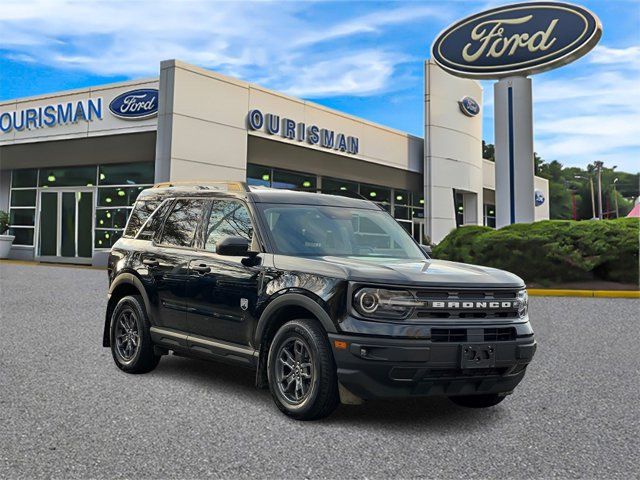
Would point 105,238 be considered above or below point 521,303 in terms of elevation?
above

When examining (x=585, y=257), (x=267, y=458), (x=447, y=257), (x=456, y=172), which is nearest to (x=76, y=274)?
(x=447, y=257)

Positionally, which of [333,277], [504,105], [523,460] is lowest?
[523,460]

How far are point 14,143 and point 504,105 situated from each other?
18283 millimetres

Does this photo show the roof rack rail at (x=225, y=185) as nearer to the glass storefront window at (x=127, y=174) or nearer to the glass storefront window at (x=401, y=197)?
the glass storefront window at (x=127, y=174)

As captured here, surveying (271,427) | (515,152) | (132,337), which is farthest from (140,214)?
(515,152)

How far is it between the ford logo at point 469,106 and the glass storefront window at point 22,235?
69.8 ft

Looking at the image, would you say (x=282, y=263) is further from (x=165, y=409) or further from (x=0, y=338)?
(x=0, y=338)

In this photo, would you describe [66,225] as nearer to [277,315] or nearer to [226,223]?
[226,223]

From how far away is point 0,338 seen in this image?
8.92 meters

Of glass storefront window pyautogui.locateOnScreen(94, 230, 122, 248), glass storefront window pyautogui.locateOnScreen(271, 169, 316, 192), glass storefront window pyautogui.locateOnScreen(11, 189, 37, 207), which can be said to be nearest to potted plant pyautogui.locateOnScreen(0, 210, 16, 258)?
glass storefront window pyautogui.locateOnScreen(11, 189, 37, 207)

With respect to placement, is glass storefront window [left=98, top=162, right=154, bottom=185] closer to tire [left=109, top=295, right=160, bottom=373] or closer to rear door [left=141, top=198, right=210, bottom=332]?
tire [left=109, top=295, right=160, bottom=373]

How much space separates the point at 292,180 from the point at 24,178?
1128cm

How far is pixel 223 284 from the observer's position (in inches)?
234

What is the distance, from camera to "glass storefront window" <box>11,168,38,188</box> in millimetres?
28548
